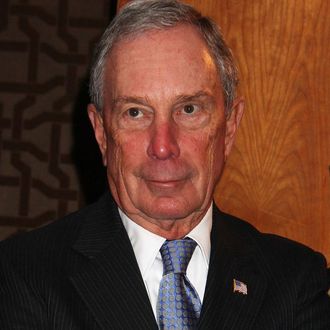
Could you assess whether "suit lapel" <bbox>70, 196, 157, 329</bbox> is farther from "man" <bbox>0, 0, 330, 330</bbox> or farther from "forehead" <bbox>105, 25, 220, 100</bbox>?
"forehead" <bbox>105, 25, 220, 100</bbox>

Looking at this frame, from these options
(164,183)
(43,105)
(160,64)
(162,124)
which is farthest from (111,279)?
(43,105)

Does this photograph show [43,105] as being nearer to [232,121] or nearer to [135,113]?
[232,121]

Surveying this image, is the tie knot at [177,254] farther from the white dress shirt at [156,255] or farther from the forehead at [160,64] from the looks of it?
the forehead at [160,64]

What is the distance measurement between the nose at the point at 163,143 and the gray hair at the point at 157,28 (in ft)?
0.70

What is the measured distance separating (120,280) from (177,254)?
155 mm

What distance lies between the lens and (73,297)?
6.21ft

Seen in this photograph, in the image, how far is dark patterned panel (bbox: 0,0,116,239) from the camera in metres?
3.79

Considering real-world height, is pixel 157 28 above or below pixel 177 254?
above

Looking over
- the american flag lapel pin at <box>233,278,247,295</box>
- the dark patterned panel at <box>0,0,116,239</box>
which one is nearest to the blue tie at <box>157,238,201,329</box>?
the american flag lapel pin at <box>233,278,247,295</box>

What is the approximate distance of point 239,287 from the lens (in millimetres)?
2062

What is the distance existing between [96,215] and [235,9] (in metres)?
0.78

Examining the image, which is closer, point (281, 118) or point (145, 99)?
point (145, 99)

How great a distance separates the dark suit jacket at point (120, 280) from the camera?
1.87 metres

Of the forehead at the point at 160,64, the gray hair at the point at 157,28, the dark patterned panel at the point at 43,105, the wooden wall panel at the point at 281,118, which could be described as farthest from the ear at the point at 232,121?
the dark patterned panel at the point at 43,105
